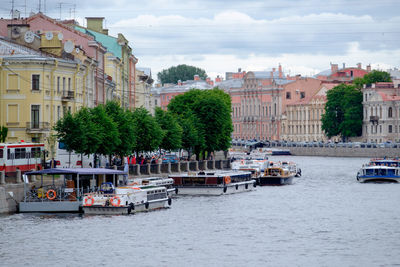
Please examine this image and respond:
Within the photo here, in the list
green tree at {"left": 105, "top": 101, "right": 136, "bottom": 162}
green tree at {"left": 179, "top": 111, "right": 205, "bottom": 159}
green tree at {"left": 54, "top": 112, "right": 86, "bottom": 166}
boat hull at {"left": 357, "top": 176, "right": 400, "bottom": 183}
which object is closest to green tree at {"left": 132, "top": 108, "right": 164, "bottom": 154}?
green tree at {"left": 105, "top": 101, "right": 136, "bottom": 162}

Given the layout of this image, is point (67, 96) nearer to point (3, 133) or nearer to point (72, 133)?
point (3, 133)

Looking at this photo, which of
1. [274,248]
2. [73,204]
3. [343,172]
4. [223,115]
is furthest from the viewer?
[343,172]

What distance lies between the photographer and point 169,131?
69.6 m

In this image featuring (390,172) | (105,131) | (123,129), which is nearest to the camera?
(105,131)

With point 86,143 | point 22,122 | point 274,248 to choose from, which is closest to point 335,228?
point 274,248

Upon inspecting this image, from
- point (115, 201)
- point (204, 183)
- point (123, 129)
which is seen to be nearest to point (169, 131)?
point (204, 183)

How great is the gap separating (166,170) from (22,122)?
11045 millimetres

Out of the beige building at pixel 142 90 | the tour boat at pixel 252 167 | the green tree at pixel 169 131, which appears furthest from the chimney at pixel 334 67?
the green tree at pixel 169 131

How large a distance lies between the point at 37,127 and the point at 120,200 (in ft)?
42.4

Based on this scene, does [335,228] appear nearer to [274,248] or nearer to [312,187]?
[274,248]

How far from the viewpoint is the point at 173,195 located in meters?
56.7

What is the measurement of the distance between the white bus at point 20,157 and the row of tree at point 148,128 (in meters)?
3.05

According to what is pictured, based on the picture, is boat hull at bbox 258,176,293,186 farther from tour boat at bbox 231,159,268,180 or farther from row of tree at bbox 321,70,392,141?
row of tree at bbox 321,70,392,141

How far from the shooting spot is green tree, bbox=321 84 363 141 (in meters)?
146
